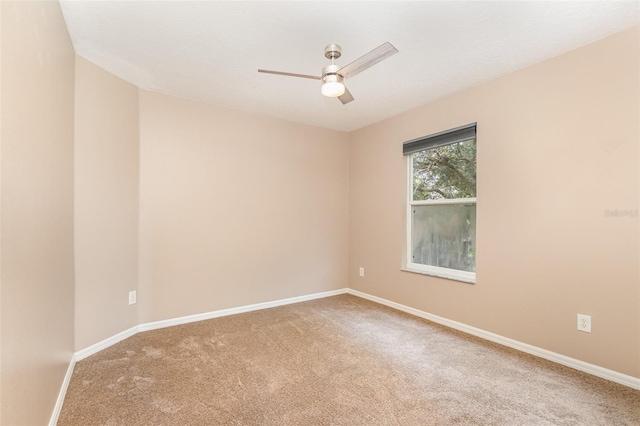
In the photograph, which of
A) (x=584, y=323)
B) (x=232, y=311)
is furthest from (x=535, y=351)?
(x=232, y=311)

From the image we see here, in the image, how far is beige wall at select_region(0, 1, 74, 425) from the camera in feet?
3.58

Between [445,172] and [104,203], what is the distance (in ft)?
10.9

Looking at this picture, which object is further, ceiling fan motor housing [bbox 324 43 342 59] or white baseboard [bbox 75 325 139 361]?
white baseboard [bbox 75 325 139 361]

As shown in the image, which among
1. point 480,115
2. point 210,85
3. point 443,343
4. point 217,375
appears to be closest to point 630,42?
point 480,115

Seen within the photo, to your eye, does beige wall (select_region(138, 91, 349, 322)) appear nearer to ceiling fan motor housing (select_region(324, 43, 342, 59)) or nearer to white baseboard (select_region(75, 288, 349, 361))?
white baseboard (select_region(75, 288, 349, 361))

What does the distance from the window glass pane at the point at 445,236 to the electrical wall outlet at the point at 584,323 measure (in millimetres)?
897

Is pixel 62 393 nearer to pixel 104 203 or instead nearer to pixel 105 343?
pixel 105 343

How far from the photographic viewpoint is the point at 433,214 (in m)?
3.41

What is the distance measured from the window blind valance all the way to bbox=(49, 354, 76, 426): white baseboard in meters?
3.62

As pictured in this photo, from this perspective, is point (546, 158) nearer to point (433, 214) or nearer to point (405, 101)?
point (433, 214)

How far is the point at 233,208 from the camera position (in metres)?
3.49

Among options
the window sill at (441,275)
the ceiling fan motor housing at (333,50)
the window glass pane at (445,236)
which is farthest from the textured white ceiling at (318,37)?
the window sill at (441,275)

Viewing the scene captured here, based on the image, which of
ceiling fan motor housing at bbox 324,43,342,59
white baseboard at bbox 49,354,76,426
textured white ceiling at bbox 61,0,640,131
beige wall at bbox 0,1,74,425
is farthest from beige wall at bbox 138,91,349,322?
ceiling fan motor housing at bbox 324,43,342,59

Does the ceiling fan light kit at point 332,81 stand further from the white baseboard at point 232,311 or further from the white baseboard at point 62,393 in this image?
the white baseboard at point 232,311
